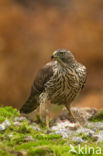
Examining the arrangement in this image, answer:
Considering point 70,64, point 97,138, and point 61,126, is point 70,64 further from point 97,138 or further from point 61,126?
point 97,138

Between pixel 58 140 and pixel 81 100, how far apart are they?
1076 cm

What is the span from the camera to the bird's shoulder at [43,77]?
356 inches

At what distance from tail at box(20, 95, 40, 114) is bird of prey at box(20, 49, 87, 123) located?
42 cm

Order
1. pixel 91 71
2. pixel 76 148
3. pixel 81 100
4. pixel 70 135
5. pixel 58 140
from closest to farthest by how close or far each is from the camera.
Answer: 1. pixel 76 148
2. pixel 58 140
3. pixel 70 135
4. pixel 81 100
5. pixel 91 71

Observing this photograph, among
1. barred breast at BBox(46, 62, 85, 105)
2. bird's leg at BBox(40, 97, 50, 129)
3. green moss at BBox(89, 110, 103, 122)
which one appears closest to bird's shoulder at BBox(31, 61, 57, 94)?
barred breast at BBox(46, 62, 85, 105)

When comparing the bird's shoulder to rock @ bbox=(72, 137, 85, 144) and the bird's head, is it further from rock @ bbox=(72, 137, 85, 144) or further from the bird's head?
rock @ bbox=(72, 137, 85, 144)

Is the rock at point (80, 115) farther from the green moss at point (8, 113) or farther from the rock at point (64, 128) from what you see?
the green moss at point (8, 113)

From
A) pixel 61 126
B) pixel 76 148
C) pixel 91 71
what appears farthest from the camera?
pixel 91 71

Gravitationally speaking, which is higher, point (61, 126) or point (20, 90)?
point (20, 90)

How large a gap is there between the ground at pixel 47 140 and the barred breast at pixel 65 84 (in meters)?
0.60

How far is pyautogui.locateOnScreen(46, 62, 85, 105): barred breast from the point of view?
8.88m

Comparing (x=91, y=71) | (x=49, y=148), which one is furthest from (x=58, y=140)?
(x=91, y=71)

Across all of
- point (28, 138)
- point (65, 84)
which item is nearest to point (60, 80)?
point (65, 84)

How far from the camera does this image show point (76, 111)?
391 inches
